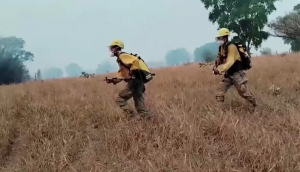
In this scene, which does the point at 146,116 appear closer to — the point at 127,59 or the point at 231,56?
the point at 127,59

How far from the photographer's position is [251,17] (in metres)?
24.5

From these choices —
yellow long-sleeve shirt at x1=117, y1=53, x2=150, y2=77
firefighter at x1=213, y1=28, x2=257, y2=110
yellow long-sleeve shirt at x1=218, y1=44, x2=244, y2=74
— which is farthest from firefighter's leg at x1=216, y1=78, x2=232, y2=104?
yellow long-sleeve shirt at x1=117, y1=53, x2=150, y2=77

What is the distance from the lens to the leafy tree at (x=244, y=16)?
24.5 metres

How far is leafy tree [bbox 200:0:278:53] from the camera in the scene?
80.2 ft

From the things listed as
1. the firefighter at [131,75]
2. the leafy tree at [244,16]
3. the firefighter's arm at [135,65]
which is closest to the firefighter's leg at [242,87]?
the firefighter at [131,75]

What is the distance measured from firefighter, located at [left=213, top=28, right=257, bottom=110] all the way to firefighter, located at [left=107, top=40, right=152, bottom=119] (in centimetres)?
132

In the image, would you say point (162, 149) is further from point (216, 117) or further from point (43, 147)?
point (43, 147)

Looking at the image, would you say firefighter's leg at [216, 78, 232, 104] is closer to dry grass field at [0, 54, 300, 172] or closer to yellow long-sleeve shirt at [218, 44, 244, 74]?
dry grass field at [0, 54, 300, 172]

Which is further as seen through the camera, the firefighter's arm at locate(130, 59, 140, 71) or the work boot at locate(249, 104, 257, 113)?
the work boot at locate(249, 104, 257, 113)

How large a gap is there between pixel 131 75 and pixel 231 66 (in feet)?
6.14

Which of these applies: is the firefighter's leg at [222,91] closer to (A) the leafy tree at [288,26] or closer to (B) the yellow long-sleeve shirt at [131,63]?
(B) the yellow long-sleeve shirt at [131,63]

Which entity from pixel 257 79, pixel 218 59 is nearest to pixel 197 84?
pixel 257 79

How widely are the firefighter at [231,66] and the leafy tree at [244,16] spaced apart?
62.5 ft

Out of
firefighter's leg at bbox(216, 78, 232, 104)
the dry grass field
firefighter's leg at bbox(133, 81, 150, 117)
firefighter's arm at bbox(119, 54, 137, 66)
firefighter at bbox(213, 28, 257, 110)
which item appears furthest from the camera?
firefighter's leg at bbox(216, 78, 232, 104)
